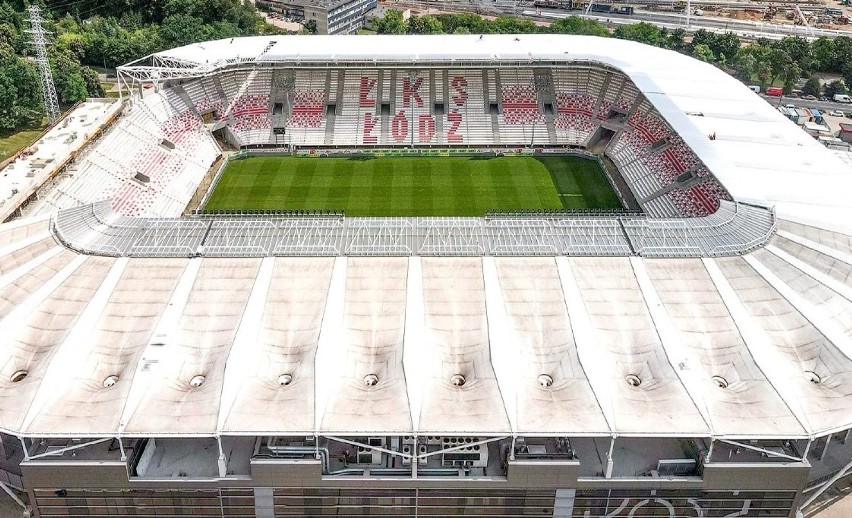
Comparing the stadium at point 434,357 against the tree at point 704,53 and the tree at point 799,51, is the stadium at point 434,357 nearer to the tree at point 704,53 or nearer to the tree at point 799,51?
the tree at point 799,51

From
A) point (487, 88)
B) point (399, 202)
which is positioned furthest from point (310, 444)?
point (487, 88)

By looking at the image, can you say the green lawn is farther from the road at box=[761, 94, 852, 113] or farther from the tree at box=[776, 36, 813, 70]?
the tree at box=[776, 36, 813, 70]

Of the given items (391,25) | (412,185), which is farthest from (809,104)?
(391,25)

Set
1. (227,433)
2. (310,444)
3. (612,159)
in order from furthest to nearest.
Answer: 1. (612,159)
2. (310,444)
3. (227,433)

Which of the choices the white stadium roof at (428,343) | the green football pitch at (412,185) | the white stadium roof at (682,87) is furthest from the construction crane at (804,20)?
the white stadium roof at (428,343)

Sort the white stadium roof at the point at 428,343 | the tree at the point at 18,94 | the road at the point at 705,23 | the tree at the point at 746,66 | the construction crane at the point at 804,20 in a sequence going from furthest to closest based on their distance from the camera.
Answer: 1. the construction crane at the point at 804,20
2. the road at the point at 705,23
3. the tree at the point at 746,66
4. the tree at the point at 18,94
5. the white stadium roof at the point at 428,343

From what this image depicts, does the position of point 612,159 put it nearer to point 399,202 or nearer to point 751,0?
point 399,202
